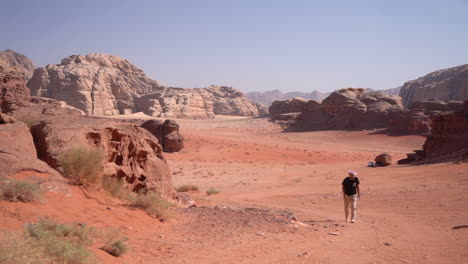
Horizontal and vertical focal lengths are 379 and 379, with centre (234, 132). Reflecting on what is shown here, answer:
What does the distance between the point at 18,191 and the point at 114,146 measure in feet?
12.8

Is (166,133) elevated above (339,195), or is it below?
above

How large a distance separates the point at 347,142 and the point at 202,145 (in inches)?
732

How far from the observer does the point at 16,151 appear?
6.48 m

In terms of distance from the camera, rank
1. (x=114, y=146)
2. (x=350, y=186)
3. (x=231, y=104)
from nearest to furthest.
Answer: (x=114, y=146)
(x=350, y=186)
(x=231, y=104)

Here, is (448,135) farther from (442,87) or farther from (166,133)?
(442,87)

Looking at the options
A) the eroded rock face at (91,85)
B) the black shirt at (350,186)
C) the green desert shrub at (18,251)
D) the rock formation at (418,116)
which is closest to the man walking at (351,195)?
the black shirt at (350,186)

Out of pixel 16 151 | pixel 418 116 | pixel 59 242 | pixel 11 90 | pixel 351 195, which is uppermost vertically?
pixel 11 90

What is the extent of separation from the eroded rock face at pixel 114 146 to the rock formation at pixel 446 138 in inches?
654

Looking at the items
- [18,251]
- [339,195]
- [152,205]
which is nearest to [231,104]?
[339,195]

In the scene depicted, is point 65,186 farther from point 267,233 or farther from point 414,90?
point 414,90

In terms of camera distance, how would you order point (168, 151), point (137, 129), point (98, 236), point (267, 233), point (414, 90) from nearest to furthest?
point (98, 236) → point (267, 233) → point (137, 129) → point (168, 151) → point (414, 90)

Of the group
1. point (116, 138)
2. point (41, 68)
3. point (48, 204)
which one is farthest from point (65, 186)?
point (41, 68)

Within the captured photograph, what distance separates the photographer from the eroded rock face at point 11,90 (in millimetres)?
11188

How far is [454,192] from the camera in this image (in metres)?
12.2
